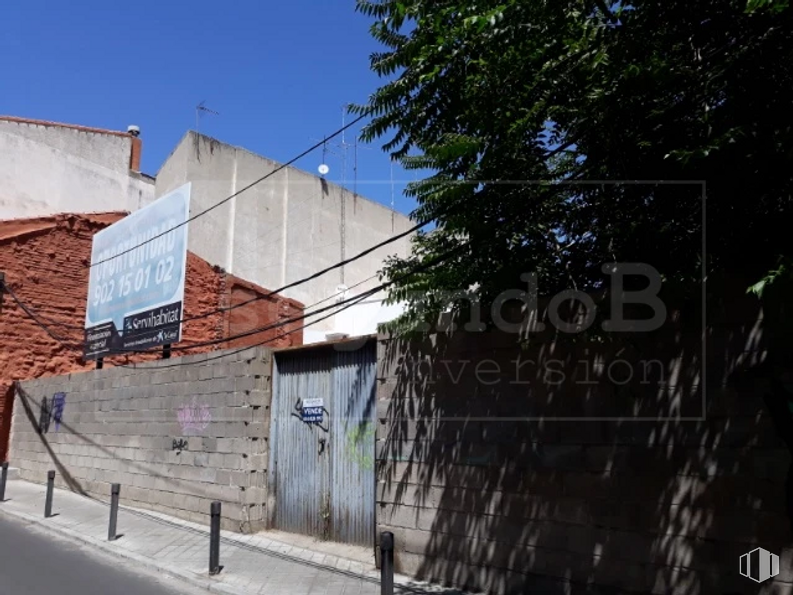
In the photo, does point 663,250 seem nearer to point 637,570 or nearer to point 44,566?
point 637,570

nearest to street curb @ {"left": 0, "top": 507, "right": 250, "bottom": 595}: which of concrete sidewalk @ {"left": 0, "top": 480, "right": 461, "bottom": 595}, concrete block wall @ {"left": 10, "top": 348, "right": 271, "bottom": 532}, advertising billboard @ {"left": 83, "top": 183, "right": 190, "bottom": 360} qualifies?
concrete sidewalk @ {"left": 0, "top": 480, "right": 461, "bottom": 595}

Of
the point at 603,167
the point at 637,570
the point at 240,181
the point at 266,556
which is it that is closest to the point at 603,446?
the point at 637,570

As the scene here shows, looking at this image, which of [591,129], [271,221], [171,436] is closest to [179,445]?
[171,436]

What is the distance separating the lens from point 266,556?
852 centimetres

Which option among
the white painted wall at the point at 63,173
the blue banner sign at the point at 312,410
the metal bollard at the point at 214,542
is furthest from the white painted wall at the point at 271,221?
the metal bollard at the point at 214,542

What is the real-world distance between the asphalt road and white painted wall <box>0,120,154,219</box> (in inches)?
617

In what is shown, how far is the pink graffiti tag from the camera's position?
36.1 feet

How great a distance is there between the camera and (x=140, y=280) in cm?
1523

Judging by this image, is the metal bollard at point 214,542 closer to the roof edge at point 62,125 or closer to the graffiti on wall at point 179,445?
the graffiti on wall at point 179,445

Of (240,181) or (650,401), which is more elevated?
(240,181)

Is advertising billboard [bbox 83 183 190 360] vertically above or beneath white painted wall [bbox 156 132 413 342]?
beneath

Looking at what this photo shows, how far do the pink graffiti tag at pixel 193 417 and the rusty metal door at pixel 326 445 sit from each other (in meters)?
1.46

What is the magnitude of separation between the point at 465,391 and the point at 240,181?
18032 mm

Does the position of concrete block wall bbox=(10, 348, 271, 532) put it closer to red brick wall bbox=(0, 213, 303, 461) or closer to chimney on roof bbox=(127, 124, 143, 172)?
red brick wall bbox=(0, 213, 303, 461)
